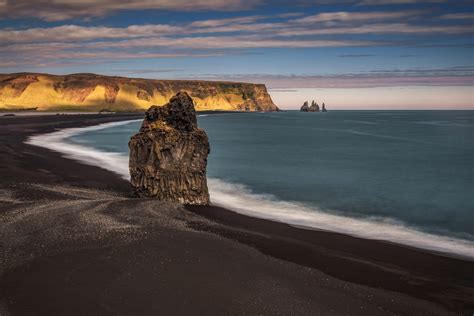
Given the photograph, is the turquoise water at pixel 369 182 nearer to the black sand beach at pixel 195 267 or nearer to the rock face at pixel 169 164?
the rock face at pixel 169 164

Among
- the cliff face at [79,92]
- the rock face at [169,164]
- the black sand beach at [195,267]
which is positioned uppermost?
the cliff face at [79,92]

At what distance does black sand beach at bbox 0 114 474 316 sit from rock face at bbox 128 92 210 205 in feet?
3.66

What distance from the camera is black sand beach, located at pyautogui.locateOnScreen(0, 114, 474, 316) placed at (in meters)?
7.46

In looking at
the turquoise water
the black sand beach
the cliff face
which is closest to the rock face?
the black sand beach

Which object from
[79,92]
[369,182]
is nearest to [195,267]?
[369,182]

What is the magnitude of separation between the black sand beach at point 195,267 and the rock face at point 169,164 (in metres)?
1.11

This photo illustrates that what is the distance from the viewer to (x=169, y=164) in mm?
15117

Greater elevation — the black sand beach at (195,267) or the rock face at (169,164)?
the rock face at (169,164)

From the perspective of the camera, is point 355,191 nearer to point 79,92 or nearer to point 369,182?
point 369,182

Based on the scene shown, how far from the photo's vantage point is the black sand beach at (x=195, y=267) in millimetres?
7465

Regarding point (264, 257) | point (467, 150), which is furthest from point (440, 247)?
point (467, 150)

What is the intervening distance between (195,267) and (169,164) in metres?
6.62

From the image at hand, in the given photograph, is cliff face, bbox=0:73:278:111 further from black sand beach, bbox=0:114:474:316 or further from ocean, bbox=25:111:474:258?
black sand beach, bbox=0:114:474:316

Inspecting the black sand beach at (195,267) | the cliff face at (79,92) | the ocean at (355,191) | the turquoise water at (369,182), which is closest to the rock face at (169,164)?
the black sand beach at (195,267)
